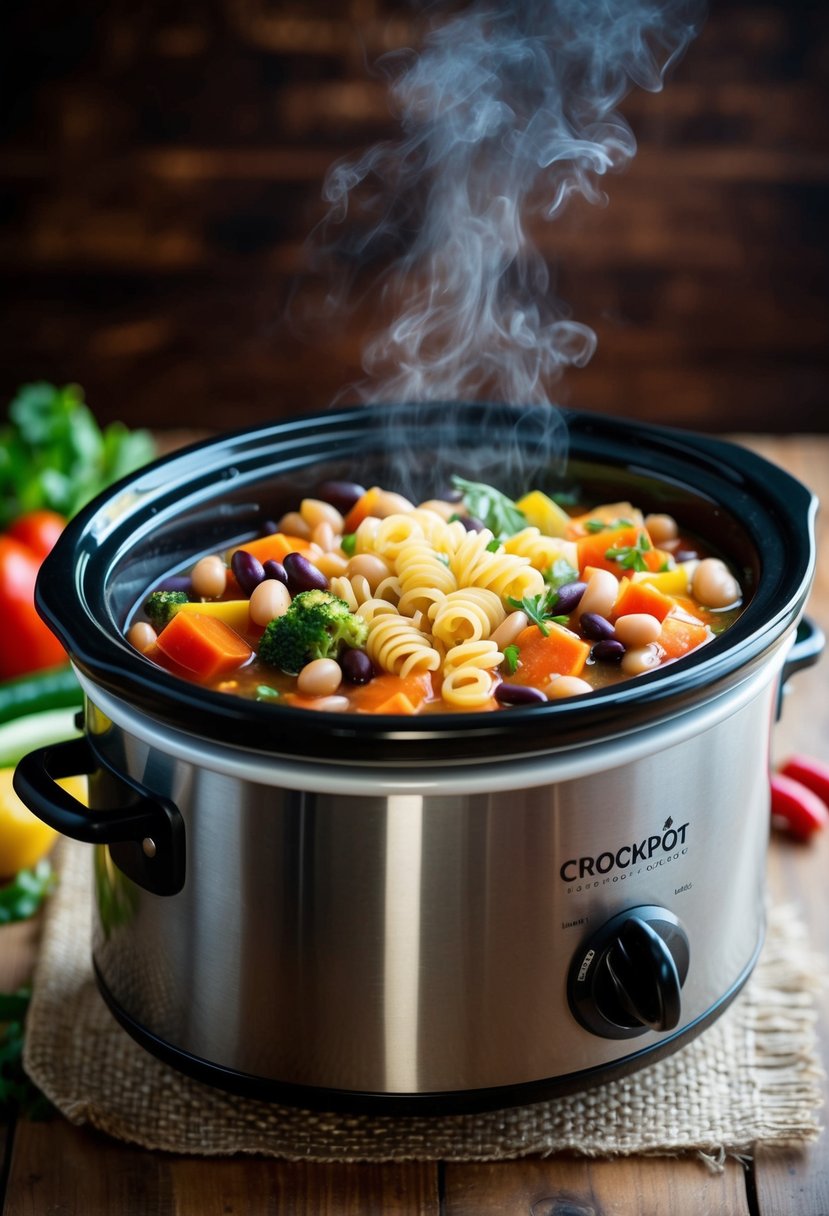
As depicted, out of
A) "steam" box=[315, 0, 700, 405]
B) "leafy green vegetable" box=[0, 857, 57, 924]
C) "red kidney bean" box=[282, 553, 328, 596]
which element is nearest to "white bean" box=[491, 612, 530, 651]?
"red kidney bean" box=[282, 553, 328, 596]

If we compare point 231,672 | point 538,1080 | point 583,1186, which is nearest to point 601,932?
point 538,1080

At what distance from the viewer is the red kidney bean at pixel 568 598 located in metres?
2.30

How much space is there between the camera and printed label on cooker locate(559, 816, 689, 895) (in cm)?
201

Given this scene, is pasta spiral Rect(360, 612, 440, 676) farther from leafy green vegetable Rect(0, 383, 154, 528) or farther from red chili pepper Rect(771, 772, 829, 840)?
leafy green vegetable Rect(0, 383, 154, 528)

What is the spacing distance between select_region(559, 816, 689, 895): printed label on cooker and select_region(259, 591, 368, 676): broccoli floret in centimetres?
50

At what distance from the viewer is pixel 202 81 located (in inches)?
205

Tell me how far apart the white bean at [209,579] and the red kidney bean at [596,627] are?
648 millimetres

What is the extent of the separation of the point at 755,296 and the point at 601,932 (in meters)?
4.09

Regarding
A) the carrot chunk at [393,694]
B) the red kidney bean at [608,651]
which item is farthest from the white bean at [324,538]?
the red kidney bean at [608,651]

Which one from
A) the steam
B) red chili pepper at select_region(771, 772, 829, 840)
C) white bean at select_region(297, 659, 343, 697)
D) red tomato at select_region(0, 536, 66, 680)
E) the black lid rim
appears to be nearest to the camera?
the black lid rim

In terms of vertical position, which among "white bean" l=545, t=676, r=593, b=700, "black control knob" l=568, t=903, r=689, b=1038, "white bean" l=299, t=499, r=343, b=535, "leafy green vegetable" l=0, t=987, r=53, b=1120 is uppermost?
"white bean" l=545, t=676, r=593, b=700

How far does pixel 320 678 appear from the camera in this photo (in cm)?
211

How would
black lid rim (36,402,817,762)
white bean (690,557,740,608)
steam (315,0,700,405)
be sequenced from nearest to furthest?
black lid rim (36,402,817,762), white bean (690,557,740,608), steam (315,0,700,405)

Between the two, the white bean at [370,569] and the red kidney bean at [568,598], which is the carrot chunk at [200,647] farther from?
the red kidney bean at [568,598]
